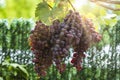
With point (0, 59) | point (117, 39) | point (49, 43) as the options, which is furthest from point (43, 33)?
point (117, 39)

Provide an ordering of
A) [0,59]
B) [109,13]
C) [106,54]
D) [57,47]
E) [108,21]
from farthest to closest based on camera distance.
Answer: [106,54] → [0,59] → [109,13] → [108,21] → [57,47]

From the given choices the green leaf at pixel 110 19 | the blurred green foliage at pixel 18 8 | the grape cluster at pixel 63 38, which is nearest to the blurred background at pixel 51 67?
the green leaf at pixel 110 19

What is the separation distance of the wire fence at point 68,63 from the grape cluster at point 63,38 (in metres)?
6.53

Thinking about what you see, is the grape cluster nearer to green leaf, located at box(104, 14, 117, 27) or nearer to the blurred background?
green leaf, located at box(104, 14, 117, 27)

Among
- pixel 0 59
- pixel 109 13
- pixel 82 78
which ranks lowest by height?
pixel 82 78

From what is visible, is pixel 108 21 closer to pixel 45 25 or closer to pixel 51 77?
pixel 45 25

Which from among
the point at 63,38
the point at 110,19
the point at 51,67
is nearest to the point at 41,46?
the point at 63,38

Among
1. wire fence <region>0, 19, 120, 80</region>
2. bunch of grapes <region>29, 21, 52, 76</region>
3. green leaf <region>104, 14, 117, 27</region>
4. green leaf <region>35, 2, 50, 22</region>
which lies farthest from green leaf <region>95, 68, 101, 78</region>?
green leaf <region>35, 2, 50, 22</region>

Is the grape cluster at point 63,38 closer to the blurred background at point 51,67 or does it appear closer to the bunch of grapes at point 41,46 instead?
the bunch of grapes at point 41,46

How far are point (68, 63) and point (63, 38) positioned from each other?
721cm

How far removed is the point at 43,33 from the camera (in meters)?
1.28

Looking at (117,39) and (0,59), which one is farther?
(117,39)

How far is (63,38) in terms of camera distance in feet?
4.04

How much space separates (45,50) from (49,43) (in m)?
0.05
